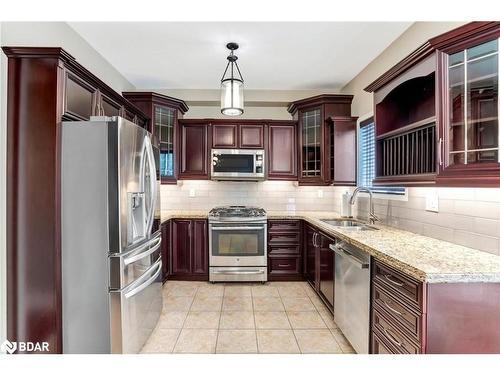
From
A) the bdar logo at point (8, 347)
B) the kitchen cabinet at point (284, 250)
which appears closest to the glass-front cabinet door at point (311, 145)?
the kitchen cabinet at point (284, 250)

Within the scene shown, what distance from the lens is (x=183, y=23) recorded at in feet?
7.50

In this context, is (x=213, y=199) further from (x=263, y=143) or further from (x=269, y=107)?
(x=269, y=107)

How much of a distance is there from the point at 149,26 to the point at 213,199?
2.40 metres

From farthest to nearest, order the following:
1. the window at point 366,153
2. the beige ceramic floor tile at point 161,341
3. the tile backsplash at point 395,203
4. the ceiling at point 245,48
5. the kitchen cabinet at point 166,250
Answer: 1. the kitchen cabinet at point 166,250
2. the window at point 366,153
3. the ceiling at point 245,48
4. the beige ceramic floor tile at point 161,341
5. the tile backsplash at point 395,203

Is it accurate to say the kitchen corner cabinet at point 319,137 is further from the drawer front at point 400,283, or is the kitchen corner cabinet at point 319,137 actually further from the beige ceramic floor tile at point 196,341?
the beige ceramic floor tile at point 196,341

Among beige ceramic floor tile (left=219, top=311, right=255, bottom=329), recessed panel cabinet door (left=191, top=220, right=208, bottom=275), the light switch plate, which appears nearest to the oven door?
recessed panel cabinet door (left=191, top=220, right=208, bottom=275)

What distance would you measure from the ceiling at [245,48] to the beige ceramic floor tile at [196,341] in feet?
8.78

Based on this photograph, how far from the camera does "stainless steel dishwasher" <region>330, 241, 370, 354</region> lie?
70.9 inches

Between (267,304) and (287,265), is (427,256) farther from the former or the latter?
(287,265)

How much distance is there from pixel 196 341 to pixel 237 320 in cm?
47

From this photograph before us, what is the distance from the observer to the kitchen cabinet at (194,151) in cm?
383
